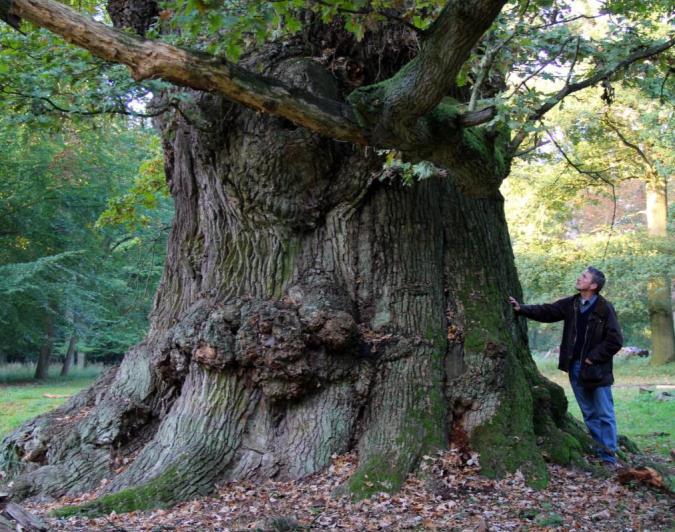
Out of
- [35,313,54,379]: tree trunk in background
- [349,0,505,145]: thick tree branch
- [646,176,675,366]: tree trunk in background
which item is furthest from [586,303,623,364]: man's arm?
[35,313,54,379]: tree trunk in background

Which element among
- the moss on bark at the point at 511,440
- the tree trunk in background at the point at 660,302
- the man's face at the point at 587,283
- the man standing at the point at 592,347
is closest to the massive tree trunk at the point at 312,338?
the moss on bark at the point at 511,440

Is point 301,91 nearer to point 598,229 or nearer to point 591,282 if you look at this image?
point 591,282

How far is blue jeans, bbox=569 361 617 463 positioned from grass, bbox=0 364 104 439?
31.2 ft

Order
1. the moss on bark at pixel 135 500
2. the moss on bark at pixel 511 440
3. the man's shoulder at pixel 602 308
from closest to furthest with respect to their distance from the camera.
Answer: the moss on bark at pixel 135 500
the moss on bark at pixel 511 440
the man's shoulder at pixel 602 308

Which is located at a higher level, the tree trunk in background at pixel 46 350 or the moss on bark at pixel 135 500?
the tree trunk in background at pixel 46 350

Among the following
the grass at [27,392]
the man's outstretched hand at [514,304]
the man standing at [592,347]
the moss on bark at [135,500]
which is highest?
the man's outstretched hand at [514,304]

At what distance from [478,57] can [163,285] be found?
4.33 meters

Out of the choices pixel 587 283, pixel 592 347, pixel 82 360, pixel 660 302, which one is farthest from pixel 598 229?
pixel 82 360

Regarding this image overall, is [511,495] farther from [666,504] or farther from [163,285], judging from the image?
[163,285]

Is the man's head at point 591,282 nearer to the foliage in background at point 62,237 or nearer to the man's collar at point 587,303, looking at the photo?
the man's collar at point 587,303

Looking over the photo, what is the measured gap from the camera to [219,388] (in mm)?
6430

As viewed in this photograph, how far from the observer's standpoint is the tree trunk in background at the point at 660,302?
22688 millimetres

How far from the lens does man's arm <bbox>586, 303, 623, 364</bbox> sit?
6.91m

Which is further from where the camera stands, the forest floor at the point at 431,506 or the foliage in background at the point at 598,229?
the foliage in background at the point at 598,229
